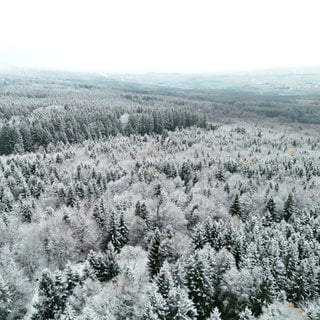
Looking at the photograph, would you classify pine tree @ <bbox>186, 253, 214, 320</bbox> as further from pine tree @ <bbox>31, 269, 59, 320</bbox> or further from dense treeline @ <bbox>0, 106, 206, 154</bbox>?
dense treeline @ <bbox>0, 106, 206, 154</bbox>

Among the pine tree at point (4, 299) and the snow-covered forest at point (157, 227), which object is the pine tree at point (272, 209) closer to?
the snow-covered forest at point (157, 227)

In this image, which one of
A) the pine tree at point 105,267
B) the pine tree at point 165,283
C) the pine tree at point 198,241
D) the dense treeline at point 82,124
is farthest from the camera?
the dense treeline at point 82,124

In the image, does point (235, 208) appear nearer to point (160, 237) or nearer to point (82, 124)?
point (160, 237)

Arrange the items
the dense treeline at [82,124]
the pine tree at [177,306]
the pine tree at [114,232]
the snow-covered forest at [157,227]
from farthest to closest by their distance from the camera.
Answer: the dense treeline at [82,124], the pine tree at [114,232], the snow-covered forest at [157,227], the pine tree at [177,306]

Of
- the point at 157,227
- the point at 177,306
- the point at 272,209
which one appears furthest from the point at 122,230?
the point at 272,209

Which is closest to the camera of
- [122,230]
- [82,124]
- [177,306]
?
[177,306]

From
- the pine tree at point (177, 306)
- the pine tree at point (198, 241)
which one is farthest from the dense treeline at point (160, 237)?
the pine tree at point (198, 241)

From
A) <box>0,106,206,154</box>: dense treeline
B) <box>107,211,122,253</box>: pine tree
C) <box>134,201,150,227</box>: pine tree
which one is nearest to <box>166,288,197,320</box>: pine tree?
<box>107,211,122,253</box>: pine tree

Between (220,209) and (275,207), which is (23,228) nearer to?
(220,209)
